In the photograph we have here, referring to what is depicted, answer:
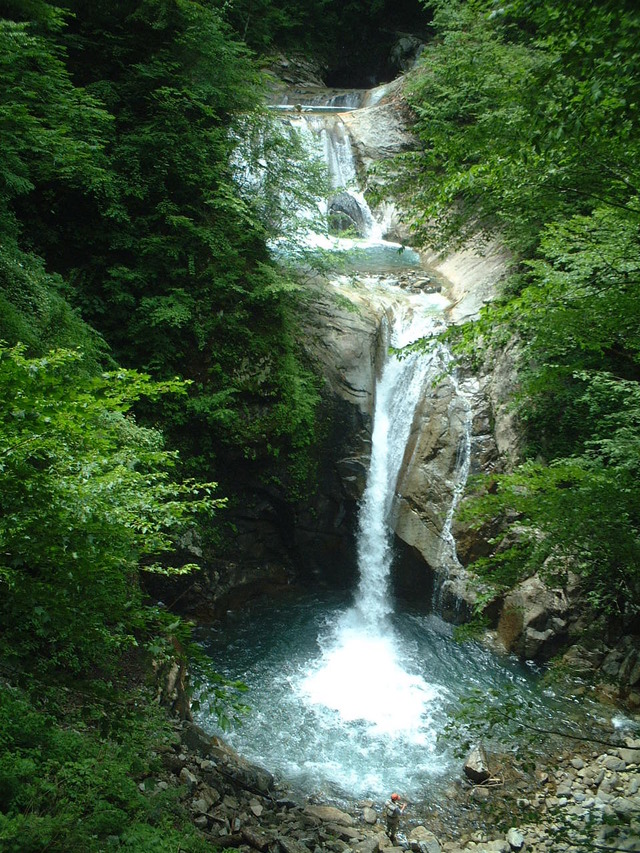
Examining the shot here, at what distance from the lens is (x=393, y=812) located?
6.36 metres

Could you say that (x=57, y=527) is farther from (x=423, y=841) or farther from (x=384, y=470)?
(x=384, y=470)

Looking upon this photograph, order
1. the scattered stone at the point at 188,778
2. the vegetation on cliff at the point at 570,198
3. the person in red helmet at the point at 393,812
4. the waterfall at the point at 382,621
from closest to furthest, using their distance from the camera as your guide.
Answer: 1. the vegetation on cliff at the point at 570,198
2. the scattered stone at the point at 188,778
3. the person in red helmet at the point at 393,812
4. the waterfall at the point at 382,621

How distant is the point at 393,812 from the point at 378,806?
287 millimetres

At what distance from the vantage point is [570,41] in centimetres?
271

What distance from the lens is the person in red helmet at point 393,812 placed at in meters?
6.20

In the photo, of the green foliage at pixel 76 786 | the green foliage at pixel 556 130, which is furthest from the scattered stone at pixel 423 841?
the green foliage at pixel 556 130

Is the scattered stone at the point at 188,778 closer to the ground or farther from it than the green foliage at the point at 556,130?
closer to the ground

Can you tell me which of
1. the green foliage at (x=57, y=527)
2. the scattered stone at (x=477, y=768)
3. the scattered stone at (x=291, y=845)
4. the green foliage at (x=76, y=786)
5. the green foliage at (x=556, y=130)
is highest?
the green foliage at (x=556, y=130)

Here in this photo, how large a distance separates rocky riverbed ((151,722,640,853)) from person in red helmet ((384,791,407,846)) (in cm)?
7

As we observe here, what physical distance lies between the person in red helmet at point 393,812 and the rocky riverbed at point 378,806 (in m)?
0.07


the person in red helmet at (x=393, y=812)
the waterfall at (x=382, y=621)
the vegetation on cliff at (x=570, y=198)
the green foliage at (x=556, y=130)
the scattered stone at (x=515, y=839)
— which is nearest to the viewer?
the green foliage at (x=556, y=130)

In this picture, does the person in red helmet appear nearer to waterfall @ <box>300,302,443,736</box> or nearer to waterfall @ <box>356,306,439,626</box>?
waterfall @ <box>300,302,443,736</box>

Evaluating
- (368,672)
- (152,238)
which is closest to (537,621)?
(368,672)

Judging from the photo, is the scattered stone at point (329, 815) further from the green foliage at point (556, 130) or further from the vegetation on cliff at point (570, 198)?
the green foliage at point (556, 130)
